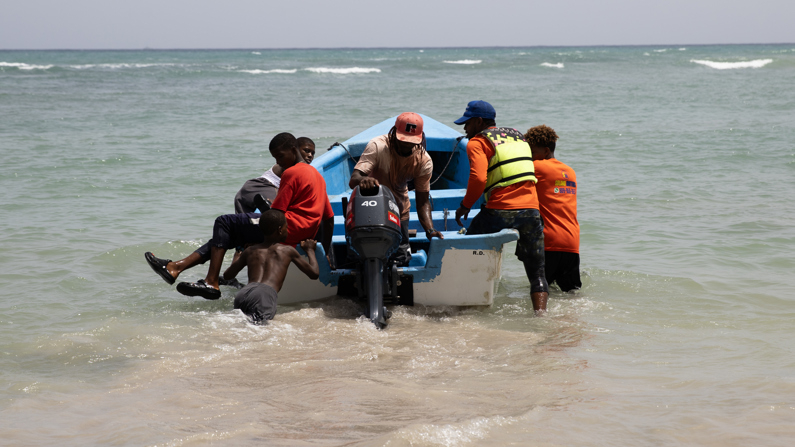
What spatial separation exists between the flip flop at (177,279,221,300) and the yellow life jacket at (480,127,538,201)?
6.79ft

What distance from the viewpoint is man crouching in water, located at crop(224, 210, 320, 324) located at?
467 centimetres

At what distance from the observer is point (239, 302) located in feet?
15.4

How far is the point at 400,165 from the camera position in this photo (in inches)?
197

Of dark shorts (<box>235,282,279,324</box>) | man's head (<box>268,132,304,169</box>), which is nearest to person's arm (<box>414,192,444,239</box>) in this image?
man's head (<box>268,132,304,169</box>)

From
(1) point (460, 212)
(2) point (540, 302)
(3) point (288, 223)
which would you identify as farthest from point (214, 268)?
(2) point (540, 302)

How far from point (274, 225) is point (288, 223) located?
7.1 inches

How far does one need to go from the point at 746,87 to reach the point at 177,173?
23.4 metres

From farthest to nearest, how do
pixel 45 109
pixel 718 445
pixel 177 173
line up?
pixel 45 109
pixel 177 173
pixel 718 445

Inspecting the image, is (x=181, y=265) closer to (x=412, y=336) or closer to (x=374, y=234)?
(x=374, y=234)

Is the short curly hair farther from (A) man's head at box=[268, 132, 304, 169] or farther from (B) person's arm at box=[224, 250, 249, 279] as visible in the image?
(B) person's arm at box=[224, 250, 249, 279]

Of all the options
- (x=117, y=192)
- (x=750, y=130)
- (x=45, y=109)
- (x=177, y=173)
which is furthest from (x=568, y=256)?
(x=45, y=109)

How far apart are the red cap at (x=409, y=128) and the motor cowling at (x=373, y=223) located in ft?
1.25

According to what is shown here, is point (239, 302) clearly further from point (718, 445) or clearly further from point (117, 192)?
point (117, 192)

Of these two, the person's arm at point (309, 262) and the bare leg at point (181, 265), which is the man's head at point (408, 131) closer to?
the person's arm at point (309, 262)
